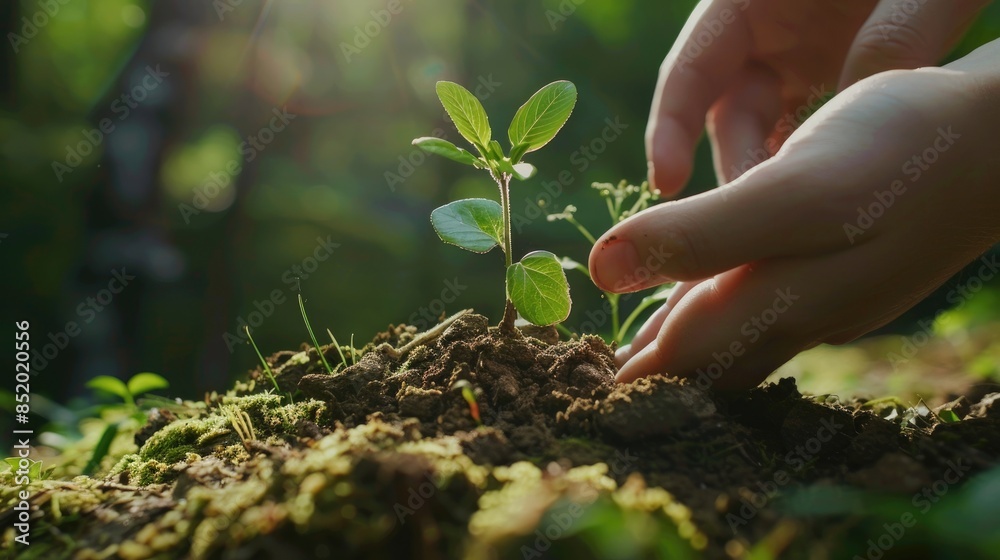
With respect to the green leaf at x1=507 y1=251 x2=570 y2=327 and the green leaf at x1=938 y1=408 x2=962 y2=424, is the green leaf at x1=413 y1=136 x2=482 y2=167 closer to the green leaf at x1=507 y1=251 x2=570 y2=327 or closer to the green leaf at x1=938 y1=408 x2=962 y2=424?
the green leaf at x1=507 y1=251 x2=570 y2=327

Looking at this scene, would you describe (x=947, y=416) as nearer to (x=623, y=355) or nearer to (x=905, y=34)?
(x=623, y=355)

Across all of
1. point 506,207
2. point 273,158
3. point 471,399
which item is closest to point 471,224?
point 506,207

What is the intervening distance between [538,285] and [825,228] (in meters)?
0.55

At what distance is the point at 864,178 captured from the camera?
3.65ft

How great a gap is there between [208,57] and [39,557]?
3.27 m

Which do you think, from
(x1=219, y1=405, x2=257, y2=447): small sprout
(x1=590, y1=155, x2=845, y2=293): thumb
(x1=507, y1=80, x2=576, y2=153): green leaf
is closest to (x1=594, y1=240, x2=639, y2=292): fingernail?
(x1=590, y1=155, x2=845, y2=293): thumb

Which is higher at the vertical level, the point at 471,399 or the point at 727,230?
the point at 727,230

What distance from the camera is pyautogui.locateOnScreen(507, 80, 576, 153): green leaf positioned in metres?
Answer: 1.28

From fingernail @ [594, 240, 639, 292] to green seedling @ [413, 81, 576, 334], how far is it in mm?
86

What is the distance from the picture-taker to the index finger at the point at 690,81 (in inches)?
78.0

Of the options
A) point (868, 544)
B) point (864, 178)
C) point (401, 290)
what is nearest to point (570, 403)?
point (868, 544)

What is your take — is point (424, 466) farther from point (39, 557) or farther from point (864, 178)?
point (864, 178)

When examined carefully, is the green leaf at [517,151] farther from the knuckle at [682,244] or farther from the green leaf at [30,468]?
the green leaf at [30,468]

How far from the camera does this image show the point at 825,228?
1.14m
